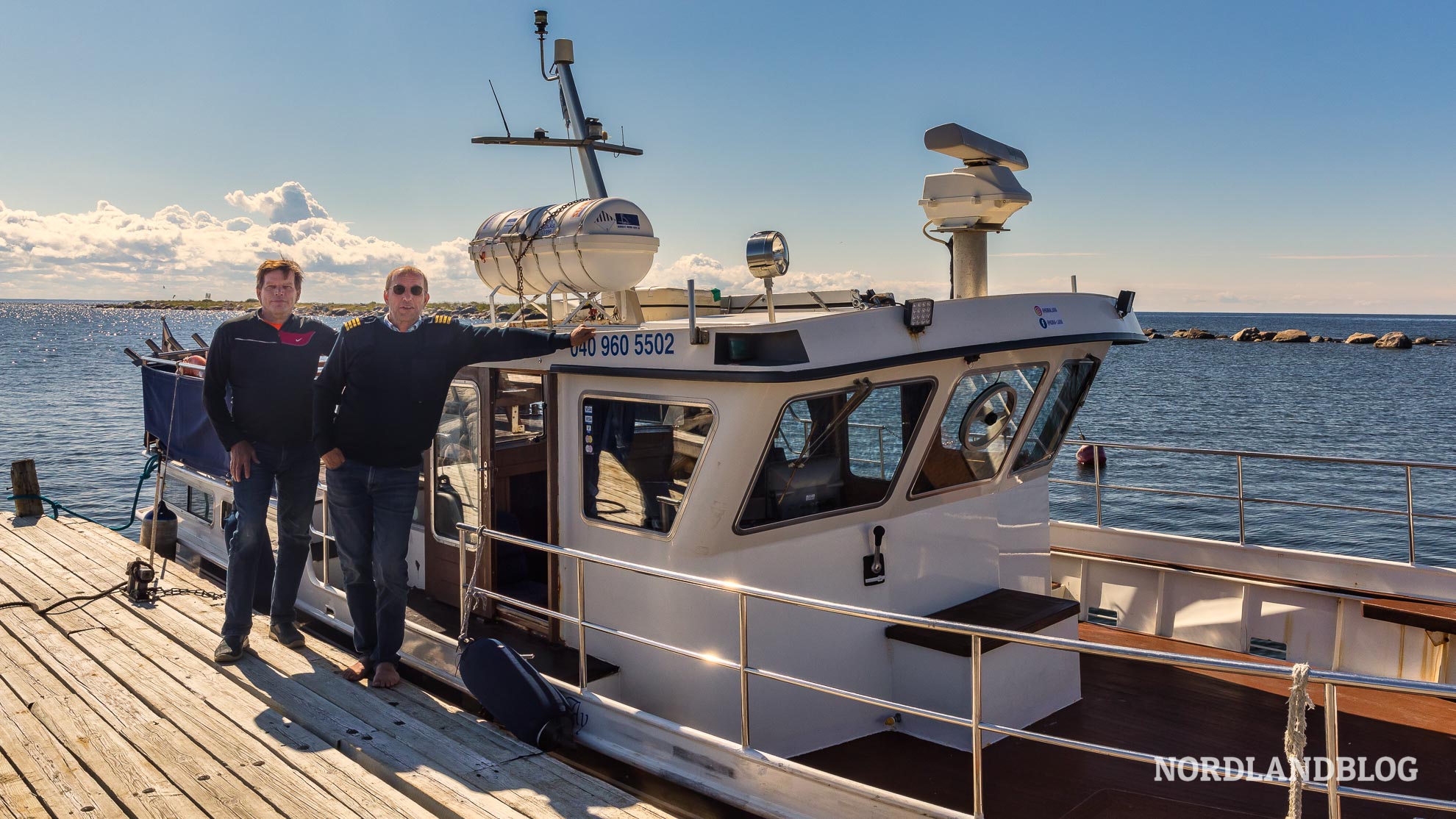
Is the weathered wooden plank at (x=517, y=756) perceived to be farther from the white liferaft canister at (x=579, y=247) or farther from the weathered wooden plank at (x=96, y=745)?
the white liferaft canister at (x=579, y=247)

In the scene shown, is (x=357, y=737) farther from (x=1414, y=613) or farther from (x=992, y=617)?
(x=1414, y=613)

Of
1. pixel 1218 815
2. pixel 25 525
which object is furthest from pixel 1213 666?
pixel 25 525

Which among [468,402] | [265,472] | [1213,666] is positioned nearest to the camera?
[1213,666]

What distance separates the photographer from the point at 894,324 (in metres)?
4.86

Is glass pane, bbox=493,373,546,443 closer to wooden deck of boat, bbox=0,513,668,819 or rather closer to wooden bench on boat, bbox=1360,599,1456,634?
wooden deck of boat, bbox=0,513,668,819

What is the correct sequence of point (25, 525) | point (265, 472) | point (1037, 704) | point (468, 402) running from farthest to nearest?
1. point (25, 525)
2. point (468, 402)
3. point (265, 472)
4. point (1037, 704)

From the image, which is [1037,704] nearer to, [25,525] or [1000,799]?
[1000,799]

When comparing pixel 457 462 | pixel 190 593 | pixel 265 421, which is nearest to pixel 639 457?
pixel 457 462

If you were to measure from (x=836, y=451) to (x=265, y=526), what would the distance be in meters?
3.60

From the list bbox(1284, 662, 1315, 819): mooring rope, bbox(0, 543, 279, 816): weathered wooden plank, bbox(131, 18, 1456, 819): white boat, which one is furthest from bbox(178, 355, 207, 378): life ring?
bbox(1284, 662, 1315, 819): mooring rope

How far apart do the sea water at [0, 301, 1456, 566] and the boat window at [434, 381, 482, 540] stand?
25.7 feet

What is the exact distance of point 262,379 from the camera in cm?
568

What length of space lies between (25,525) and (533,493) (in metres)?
7.01

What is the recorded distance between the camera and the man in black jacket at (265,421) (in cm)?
562
